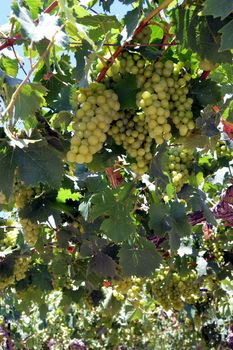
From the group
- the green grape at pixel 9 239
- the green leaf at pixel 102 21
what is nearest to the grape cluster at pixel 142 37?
the green leaf at pixel 102 21

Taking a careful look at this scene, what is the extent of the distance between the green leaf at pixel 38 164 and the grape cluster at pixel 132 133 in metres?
0.38

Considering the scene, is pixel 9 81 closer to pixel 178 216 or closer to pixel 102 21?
pixel 102 21

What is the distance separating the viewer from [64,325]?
1044 centimetres

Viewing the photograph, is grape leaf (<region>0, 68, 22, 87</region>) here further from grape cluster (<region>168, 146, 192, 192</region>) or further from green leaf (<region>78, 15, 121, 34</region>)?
grape cluster (<region>168, 146, 192, 192</region>)

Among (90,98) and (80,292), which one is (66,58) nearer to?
(90,98)

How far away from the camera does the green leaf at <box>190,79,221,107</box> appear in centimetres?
227

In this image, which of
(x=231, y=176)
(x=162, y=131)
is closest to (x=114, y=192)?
(x=162, y=131)

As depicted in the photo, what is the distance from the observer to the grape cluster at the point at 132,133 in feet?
7.29

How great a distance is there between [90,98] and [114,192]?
78 cm

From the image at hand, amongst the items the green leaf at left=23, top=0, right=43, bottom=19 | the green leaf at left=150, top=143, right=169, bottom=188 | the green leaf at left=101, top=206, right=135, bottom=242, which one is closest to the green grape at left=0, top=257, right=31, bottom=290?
the green leaf at left=101, top=206, right=135, bottom=242

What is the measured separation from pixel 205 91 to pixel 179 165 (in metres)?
1.27

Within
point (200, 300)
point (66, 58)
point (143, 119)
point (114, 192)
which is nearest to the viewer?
point (143, 119)

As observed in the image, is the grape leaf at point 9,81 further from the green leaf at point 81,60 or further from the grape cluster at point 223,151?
the grape cluster at point 223,151

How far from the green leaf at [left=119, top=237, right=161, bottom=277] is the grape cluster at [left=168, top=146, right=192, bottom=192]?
1.75 ft
